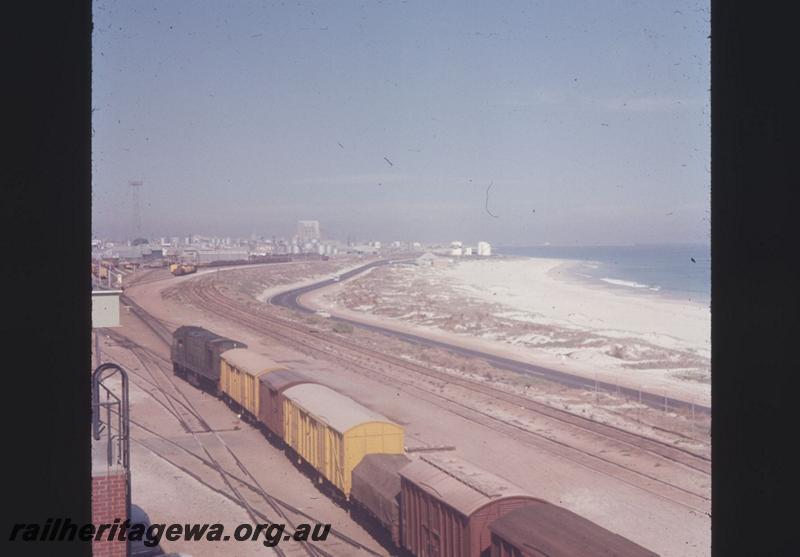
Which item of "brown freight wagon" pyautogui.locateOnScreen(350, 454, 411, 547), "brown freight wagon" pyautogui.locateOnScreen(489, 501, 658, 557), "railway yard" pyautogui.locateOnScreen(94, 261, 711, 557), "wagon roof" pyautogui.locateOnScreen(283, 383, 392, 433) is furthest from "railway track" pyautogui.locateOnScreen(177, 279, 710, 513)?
"brown freight wagon" pyautogui.locateOnScreen(489, 501, 658, 557)

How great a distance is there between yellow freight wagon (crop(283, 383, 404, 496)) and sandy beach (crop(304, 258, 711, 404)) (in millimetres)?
9365

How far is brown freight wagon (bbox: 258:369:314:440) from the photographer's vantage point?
2003cm

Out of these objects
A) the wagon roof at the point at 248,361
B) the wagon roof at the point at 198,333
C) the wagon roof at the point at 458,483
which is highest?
the wagon roof at the point at 198,333

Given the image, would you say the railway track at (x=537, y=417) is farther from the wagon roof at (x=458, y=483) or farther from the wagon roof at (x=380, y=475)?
the wagon roof at (x=458, y=483)

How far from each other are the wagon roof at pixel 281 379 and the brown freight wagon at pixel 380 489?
5.39 meters

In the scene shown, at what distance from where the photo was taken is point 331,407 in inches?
672

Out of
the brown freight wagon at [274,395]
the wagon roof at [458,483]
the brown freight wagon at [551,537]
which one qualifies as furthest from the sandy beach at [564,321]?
the brown freight wagon at [274,395]

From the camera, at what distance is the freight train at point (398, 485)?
376 inches

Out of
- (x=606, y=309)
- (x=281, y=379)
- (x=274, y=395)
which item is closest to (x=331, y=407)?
(x=274, y=395)

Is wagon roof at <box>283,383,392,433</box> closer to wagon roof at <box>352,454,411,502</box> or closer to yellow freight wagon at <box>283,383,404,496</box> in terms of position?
yellow freight wagon at <box>283,383,404,496</box>
